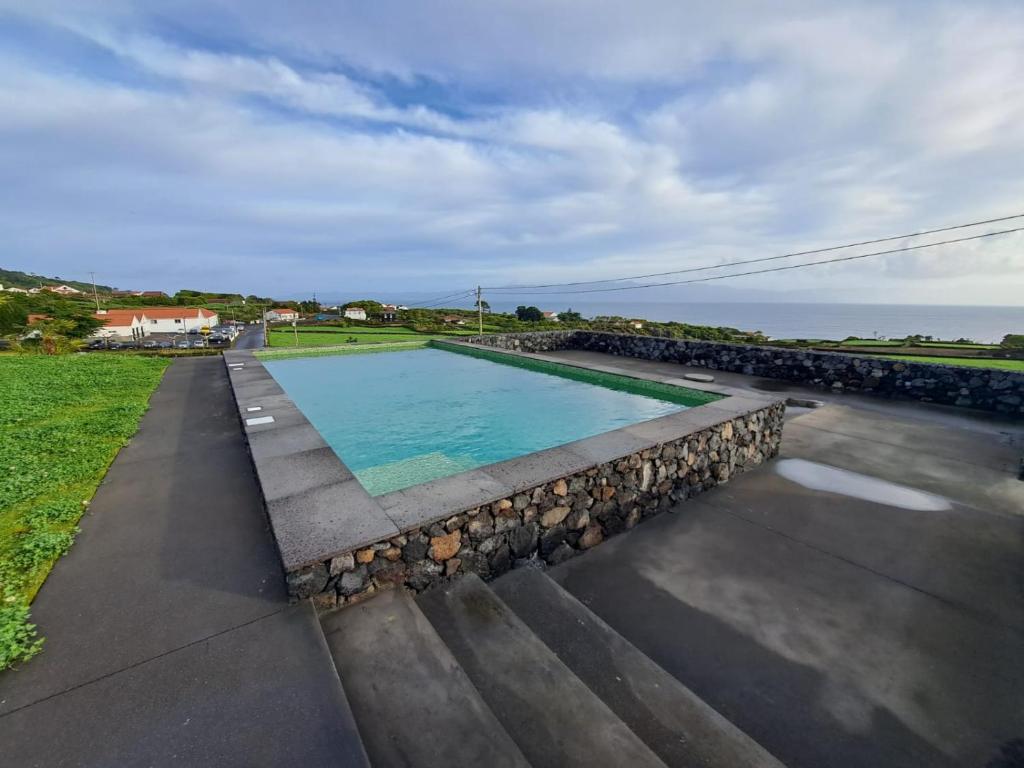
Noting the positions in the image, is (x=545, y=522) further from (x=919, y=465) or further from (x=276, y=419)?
(x=919, y=465)

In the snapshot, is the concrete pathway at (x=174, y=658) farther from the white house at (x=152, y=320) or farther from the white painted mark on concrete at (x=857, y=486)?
the white house at (x=152, y=320)

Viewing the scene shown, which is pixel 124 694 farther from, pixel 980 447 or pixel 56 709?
pixel 980 447

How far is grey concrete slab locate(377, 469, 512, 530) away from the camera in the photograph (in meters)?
2.93

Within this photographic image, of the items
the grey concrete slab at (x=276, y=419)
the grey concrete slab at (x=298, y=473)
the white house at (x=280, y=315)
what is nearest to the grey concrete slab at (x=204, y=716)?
the grey concrete slab at (x=298, y=473)

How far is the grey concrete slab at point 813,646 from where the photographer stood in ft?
7.07

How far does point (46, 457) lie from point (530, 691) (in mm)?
5664

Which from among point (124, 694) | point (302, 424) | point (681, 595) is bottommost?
point (681, 595)

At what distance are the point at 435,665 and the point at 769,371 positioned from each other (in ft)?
36.1

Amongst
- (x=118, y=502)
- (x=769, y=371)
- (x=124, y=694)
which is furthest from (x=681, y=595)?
(x=769, y=371)

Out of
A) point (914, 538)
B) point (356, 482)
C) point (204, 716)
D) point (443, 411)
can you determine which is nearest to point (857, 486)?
point (914, 538)

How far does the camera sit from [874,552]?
3604 mm

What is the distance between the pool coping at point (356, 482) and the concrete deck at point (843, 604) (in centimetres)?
82

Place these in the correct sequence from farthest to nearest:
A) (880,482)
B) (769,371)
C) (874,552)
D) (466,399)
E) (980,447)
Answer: (769,371)
(466,399)
(980,447)
(880,482)
(874,552)

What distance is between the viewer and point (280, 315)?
64625mm
